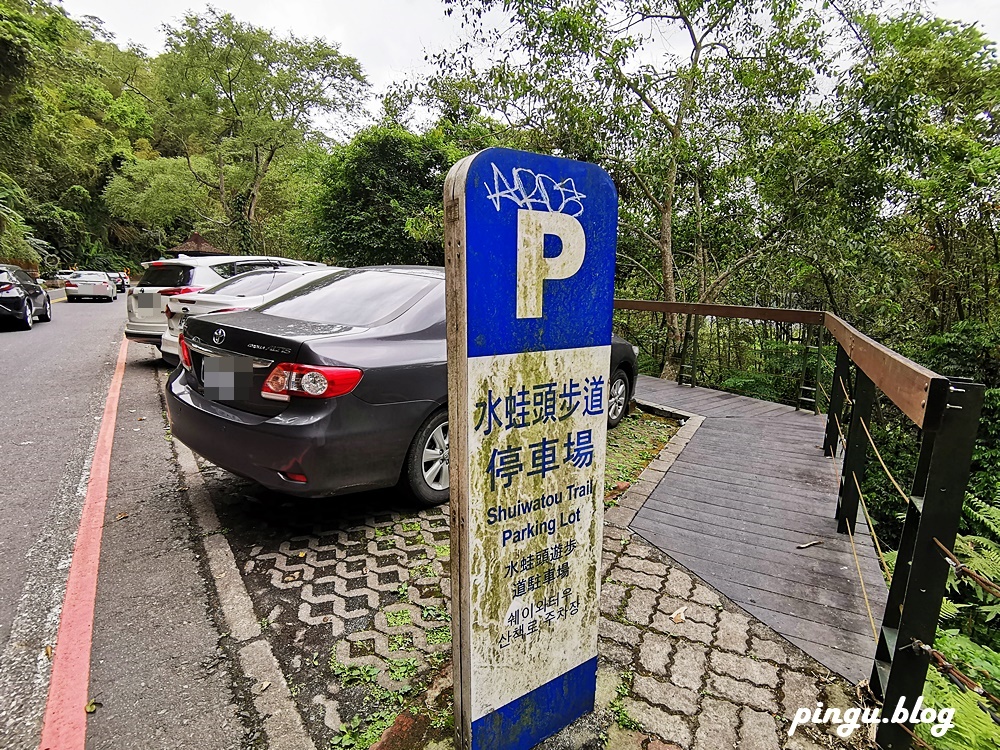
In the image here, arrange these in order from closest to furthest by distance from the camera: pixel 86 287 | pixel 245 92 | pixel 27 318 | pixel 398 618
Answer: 1. pixel 398 618
2. pixel 27 318
3. pixel 86 287
4. pixel 245 92

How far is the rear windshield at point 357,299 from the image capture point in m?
3.48

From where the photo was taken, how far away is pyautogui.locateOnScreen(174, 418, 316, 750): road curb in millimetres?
1908

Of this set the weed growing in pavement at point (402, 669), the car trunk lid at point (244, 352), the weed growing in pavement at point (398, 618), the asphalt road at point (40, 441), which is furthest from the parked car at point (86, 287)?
the weed growing in pavement at point (402, 669)

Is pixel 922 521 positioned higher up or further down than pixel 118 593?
higher up

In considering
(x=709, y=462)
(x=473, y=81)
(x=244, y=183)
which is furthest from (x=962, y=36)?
(x=244, y=183)

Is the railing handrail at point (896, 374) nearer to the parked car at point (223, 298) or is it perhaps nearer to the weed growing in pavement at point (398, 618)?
the weed growing in pavement at point (398, 618)

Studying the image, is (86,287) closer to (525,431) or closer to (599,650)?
(599,650)

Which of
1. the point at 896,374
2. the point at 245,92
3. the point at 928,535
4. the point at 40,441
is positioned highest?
the point at 245,92

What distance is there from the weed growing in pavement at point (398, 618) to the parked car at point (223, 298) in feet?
14.5

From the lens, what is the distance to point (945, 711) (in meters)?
1.76

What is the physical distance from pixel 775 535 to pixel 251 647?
115 inches

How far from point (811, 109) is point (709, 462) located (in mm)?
6665

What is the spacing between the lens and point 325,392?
9.50ft

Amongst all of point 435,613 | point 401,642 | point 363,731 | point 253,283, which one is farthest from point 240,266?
point 363,731
